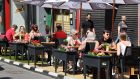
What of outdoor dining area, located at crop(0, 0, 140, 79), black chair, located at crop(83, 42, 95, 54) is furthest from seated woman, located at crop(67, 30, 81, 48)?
black chair, located at crop(83, 42, 95, 54)

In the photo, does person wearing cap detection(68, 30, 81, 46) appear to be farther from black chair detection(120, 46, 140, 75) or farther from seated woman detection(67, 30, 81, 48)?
black chair detection(120, 46, 140, 75)

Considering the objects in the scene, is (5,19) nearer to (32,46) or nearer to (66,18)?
(66,18)

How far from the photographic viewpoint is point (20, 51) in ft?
74.0

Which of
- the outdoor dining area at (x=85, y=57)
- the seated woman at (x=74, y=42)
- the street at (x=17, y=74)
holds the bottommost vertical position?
the street at (x=17, y=74)

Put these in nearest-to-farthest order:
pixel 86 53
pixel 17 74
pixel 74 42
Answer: pixel 86 53
pixel 17 74
pixel 74 42

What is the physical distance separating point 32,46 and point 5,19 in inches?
784

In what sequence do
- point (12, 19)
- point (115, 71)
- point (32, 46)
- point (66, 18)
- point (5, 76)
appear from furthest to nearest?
1. point (12, 19)
2. point (66, 18)
3. point (32, 46)
4. point (5, 76)
5. point (115, 71)

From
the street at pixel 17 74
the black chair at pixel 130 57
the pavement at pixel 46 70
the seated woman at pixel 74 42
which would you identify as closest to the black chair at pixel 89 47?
the pavement at pixel 46 70

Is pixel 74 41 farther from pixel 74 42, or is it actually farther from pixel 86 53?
pixel 86 53

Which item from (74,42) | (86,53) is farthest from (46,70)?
(86,53)

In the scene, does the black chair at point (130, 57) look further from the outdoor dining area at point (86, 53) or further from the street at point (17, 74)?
the street at point (17, 74)

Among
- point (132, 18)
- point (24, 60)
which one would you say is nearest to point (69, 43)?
point (24, 60)

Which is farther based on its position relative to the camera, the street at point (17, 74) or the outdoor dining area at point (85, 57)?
the street at point (17, 74)

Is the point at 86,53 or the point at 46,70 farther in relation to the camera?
the point at 46,70
